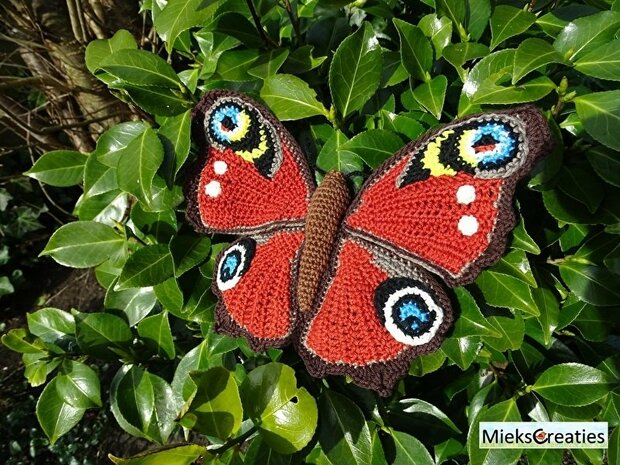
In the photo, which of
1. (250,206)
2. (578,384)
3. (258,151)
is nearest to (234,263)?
(250,206)

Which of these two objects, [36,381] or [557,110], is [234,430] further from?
[557,110]

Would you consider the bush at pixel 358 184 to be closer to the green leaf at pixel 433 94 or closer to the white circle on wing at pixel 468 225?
the green leaf at pixel 433 94

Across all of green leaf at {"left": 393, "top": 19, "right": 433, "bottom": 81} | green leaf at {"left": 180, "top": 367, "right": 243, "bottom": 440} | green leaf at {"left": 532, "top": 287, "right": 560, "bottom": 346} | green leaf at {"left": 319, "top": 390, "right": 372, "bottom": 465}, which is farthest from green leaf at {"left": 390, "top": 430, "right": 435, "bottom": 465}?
green leaf at {"left": 393, "top": 19, "right": 433, "bottom": 81}

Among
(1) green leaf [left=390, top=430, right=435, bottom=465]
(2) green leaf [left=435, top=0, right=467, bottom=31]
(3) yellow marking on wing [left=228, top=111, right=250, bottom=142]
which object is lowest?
(1) green leaf [left=390, top=430, right=435, bottom=465]

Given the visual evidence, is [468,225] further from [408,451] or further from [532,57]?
[408,451]

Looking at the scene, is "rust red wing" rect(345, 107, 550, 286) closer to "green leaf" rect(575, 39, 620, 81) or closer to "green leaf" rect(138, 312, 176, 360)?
"green leaf" rect(575, 39, 620, 81)

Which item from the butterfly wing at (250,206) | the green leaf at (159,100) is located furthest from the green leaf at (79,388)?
the green leaf at (159,100)
